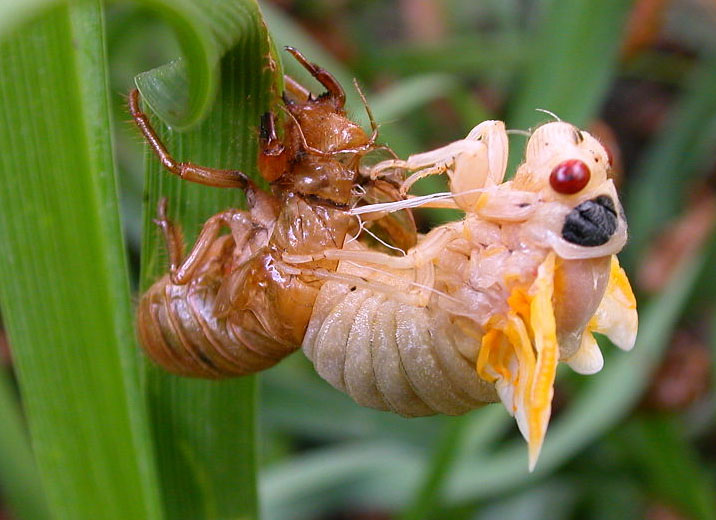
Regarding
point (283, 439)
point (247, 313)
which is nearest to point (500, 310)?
point (247, 313)

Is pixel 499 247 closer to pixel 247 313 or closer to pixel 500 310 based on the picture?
pixel 500 310

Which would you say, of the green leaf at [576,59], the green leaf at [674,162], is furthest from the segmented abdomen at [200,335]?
the green leaf at [674,162]

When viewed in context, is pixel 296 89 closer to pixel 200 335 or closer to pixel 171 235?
pixel 171 235

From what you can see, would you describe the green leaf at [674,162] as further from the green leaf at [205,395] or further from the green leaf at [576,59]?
the green leaf at [205,395]

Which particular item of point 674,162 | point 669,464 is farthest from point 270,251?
point 674,162

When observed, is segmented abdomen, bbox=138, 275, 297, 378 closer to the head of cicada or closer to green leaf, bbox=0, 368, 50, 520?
the head of cicada

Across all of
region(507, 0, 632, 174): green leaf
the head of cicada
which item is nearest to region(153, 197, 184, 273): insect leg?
the head of cicada

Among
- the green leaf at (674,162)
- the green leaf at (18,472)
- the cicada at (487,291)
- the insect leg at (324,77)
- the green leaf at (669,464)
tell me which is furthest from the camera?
the green leaf at (674,162)
